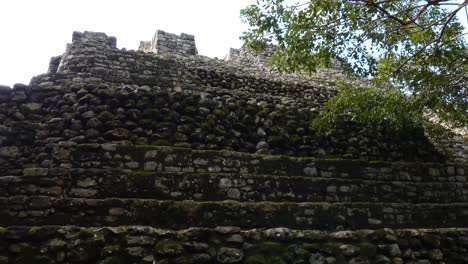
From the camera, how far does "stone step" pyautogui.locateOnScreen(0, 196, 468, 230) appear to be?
505cm

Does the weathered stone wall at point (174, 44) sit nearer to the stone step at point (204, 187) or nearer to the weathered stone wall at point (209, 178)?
the weathered stone wall at point (209, 178)

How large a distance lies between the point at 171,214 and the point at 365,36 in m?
4.92

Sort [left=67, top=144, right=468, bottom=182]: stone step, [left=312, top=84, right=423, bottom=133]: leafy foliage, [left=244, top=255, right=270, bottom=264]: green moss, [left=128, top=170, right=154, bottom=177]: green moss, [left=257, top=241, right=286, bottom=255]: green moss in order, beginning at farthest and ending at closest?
[left=312, top=84, right=423, bottom=133]: leafy foliage < [left=67, top=144, right=468, bottom=182]: stone step < [left=128, top=170, right=154, bottom=177]: green moss < [left=257, top=241, right=286, bottom=255]: green moss < [left=244, top=255, right=270, bottom=264]: green moss

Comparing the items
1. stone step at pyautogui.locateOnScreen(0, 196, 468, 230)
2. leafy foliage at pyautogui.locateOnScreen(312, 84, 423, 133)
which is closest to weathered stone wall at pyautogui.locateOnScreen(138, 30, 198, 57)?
leafy foliage at pyautogui.locateOnScreen(312, 84, 423, 133)

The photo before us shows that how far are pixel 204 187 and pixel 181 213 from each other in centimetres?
80

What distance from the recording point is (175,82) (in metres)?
9.65

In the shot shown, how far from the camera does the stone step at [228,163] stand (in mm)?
5906

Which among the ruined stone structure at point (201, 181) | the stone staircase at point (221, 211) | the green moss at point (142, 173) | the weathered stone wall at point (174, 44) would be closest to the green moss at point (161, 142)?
the ruined stone structure at point (201, 181)

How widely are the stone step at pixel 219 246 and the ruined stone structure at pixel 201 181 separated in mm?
12

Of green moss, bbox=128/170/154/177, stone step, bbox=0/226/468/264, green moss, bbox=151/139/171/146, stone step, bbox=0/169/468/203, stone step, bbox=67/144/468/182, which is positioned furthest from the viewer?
green moss, bbox=151/139/171/146

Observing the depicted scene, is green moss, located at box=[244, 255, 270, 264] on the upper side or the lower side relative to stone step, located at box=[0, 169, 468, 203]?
lower

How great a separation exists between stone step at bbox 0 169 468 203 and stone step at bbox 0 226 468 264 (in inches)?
59.6

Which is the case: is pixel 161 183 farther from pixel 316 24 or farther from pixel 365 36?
pixel 365 36

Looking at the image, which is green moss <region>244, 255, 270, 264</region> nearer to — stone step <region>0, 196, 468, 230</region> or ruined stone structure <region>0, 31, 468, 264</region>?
ruined stone structure <region>0, 31, 468, 264</region>
